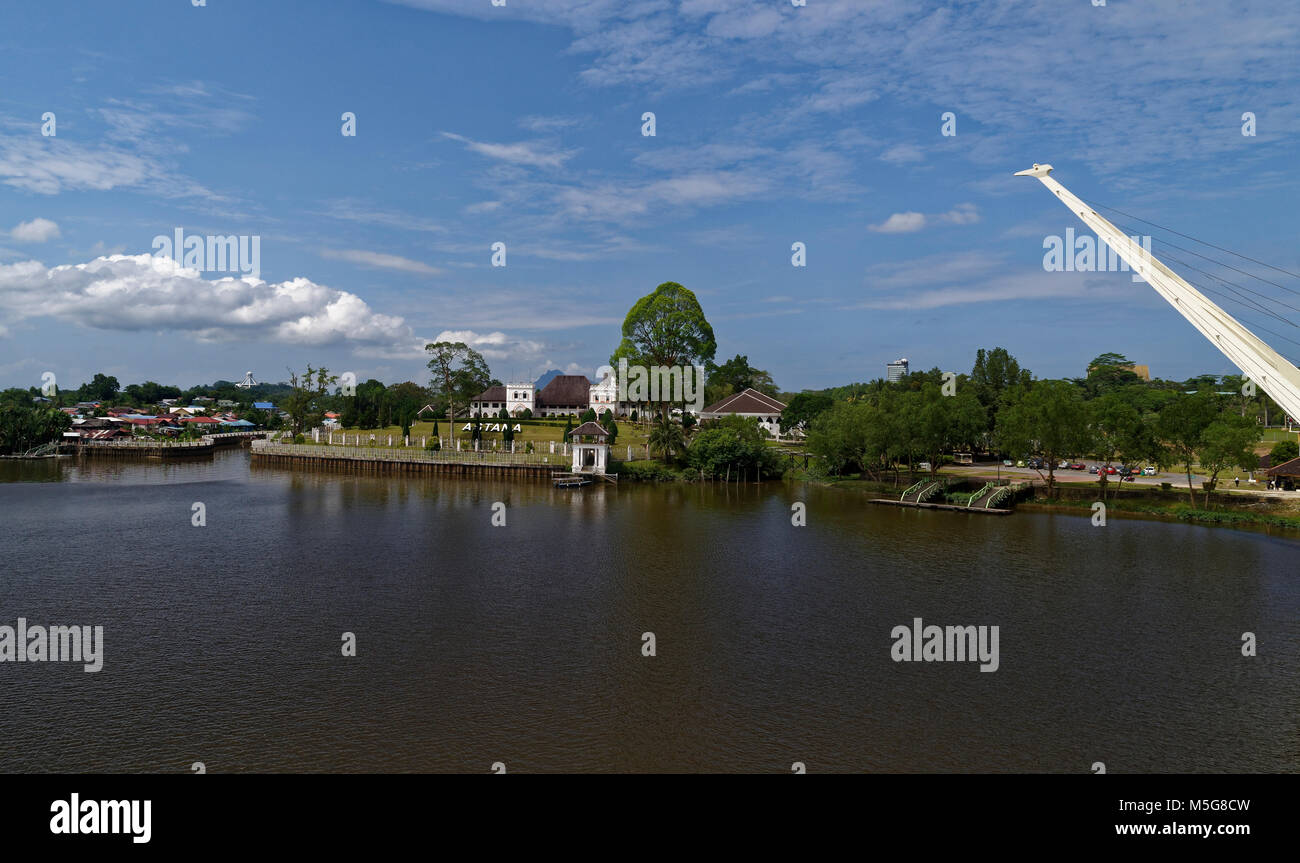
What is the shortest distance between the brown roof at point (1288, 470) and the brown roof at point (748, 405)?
4554 centimetres

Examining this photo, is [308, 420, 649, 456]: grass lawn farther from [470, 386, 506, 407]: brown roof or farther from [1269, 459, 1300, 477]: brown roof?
[1269, 459, 1300, 477]: brown roof

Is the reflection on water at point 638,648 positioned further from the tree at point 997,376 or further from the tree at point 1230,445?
the tree at point 997,376

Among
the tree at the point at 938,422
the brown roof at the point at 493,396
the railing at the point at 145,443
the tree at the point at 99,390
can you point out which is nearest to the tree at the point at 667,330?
the tree at the point at 938,422

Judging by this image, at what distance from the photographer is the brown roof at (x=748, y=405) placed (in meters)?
85.1

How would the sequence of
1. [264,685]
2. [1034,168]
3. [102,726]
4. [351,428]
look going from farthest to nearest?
1. [351,428]
2. [1034,168]
3. [264,685]
4. [102,726]

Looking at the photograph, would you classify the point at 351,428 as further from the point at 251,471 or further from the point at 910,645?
the point at 910,645

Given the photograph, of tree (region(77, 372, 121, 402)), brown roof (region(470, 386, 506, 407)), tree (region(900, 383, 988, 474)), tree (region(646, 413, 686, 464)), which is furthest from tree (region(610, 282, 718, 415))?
tree (region(77, 372, 121, 402))

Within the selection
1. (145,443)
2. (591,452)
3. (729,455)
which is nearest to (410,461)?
(591,452)

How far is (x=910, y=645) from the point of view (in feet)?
67.3

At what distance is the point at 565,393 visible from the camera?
102 metres
